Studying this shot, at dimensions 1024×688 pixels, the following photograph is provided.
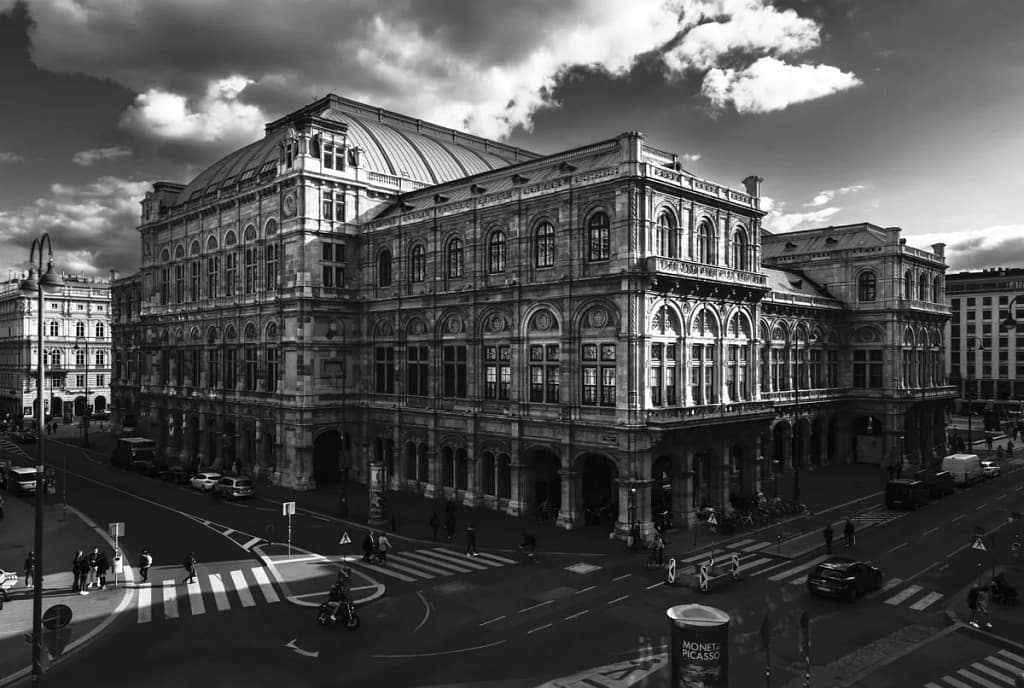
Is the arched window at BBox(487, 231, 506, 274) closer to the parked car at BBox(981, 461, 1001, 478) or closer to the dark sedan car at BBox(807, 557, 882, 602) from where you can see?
the dark sedan car at BBox(807, 557, 882, 602)

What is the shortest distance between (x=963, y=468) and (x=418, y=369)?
44.3 metres

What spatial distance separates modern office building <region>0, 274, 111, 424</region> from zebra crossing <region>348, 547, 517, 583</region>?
302 ft

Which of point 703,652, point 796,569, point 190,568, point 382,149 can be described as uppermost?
point 382,149

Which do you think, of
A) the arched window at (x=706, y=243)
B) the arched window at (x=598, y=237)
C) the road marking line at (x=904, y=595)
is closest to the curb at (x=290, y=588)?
the road marking line at (x=904, y=595)

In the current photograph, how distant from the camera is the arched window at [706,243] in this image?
45969 millimetres

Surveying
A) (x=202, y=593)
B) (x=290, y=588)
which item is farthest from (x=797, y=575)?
(x=202, y=593)

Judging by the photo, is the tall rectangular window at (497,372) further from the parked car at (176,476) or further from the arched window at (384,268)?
the parked car at (176,476)

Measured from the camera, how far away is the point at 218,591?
30625 mm

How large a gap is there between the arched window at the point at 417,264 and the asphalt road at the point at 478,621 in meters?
21.6

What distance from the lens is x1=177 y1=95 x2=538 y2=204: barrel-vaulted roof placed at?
6550cm

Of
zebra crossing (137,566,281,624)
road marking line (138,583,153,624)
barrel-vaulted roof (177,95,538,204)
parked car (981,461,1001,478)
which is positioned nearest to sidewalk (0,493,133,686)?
road marking line (138,583,153,624)

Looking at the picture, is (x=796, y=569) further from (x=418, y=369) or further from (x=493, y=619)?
(x=418, y=369)

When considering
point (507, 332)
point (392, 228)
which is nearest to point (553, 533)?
point (507, 332)

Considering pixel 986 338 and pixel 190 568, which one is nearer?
pixel 190 568
